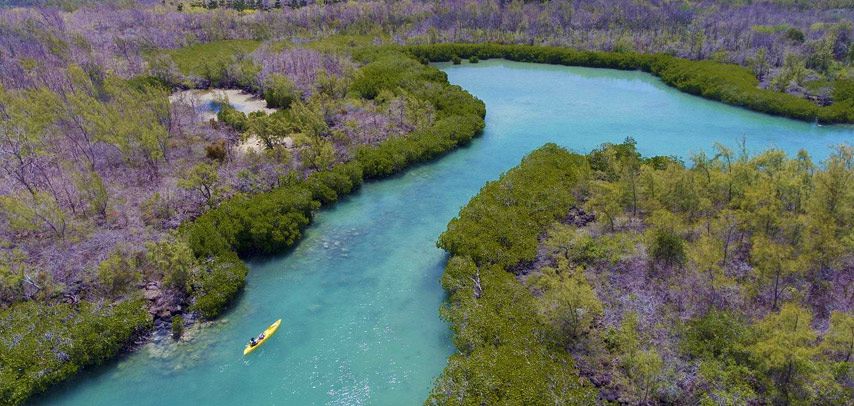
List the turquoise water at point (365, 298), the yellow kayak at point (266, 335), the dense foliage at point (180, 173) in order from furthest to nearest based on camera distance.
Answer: the dense foliage at point (180, 173) < the yellow kayak at point (266, 335) < the turquoise water at point (365, 298)

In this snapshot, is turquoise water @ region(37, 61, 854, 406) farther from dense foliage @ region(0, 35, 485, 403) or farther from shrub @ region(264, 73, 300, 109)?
shrub @ region(264, 73, 300, 109)

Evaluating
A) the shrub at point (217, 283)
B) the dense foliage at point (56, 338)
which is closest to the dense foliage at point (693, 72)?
the shrub at point (217, 283)

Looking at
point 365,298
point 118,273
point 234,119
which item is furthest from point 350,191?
point 118,273

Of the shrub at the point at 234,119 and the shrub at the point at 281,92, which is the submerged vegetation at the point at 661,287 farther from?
the shrub at the point at 281,92

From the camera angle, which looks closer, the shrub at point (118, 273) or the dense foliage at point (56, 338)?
the dense foliage at point (56, 338)

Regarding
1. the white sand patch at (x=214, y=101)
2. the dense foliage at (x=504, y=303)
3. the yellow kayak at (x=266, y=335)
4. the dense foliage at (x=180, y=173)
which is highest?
the white sand patch at (x=214, y=101)

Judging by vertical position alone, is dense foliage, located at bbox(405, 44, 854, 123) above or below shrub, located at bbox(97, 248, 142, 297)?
above

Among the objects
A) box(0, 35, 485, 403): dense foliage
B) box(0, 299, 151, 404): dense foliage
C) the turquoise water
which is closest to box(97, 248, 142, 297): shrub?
box(0, 35, 485, 403): dense foliage

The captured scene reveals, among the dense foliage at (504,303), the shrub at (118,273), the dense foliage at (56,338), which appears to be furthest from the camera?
the shrub at (118,273)
